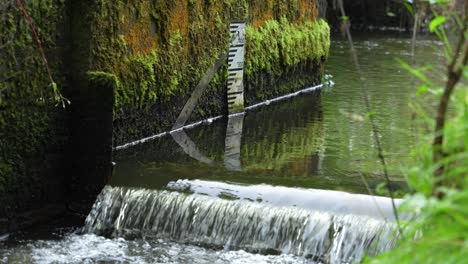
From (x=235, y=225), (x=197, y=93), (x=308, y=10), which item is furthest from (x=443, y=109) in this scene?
(x=308, y=10)

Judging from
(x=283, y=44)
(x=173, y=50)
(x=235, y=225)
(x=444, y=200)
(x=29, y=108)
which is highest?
(x=444, y=200)

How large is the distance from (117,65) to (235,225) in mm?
2721

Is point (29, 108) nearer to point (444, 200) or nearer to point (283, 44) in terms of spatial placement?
point (444, 200)

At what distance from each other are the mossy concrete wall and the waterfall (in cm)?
69

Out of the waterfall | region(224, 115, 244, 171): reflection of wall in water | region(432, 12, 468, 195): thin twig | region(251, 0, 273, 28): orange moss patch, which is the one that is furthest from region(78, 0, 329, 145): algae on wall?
region(432, 12, 468, 195): thin twig

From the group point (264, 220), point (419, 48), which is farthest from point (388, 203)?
point (419, 48)

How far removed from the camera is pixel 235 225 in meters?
6.91

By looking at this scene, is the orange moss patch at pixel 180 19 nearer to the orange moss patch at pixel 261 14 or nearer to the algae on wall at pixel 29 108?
the orange moss patch at pixel 261 14

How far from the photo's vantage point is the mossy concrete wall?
7.15m

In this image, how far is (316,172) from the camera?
812cm

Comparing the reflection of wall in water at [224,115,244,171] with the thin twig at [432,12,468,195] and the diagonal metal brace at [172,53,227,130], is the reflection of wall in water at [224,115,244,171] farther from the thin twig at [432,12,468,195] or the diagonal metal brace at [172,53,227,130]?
the thin twig at [432,12,468,195]

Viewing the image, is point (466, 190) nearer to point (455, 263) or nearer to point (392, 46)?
point (455, 263)

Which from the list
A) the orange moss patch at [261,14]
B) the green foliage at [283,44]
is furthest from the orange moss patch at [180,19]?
the orange moss patch at [261,14]

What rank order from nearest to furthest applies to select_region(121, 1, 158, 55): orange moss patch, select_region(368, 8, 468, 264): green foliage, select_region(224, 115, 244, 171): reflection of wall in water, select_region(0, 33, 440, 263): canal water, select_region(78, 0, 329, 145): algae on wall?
select_region(368, 8, 468, 264): green foliage → select_region(0, 33, 440, 263): canal water → select_region(224, 115, 244, 171): reflection of wall in water → select_region(78, 0, 329, 145): algae on wall → select_region(121, 1, 158, 55): orange moss patch
